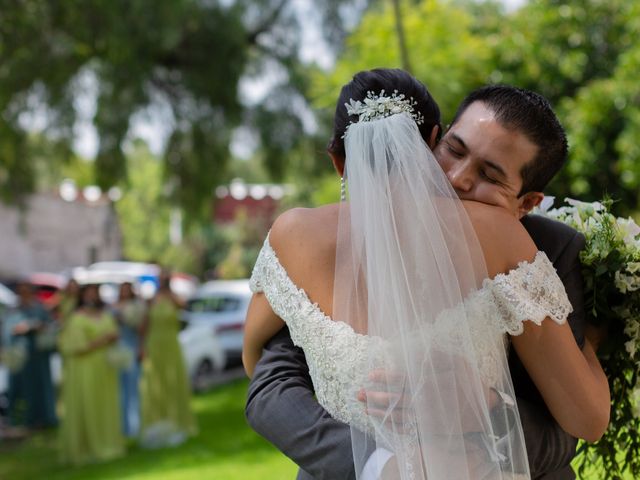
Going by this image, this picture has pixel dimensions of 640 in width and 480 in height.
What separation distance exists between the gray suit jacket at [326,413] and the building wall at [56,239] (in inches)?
1190

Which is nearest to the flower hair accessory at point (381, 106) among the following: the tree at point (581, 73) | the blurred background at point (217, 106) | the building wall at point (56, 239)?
the blurred background at point (217, 106)

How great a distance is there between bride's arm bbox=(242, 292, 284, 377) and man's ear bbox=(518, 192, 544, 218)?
760 millimetres

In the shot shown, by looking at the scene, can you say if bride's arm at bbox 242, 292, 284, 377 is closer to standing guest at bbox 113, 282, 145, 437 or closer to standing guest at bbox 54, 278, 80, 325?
standing guest at bbox 54, 278, 80, 325

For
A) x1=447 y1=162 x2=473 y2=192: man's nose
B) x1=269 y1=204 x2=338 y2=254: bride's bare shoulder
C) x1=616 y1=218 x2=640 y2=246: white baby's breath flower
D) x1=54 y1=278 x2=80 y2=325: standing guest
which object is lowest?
x1=54 y1=278 x2=80 y2=325: standing guest

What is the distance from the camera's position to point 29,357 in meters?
12.8

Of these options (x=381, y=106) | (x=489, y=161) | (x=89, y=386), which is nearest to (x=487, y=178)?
(x=489, y=161)

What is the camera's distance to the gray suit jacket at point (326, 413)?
7.53 ft

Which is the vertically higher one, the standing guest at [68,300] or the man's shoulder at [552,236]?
the man's shoulder at [552,236]

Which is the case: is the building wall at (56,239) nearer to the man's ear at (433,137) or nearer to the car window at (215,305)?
the car window at (215,305)

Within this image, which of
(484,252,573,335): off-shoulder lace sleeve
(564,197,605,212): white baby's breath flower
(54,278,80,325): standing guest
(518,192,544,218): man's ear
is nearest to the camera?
(484,252,573,335): off-shoulder lace sleeve

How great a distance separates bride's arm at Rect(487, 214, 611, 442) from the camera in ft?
7.05

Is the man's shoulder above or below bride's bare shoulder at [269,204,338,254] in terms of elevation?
below

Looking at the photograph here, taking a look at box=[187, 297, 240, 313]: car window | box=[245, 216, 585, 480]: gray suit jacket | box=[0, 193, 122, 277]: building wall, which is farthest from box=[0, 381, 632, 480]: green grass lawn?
box=[0, 193, 122, 277]: building wall

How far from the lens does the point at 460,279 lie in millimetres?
2139
